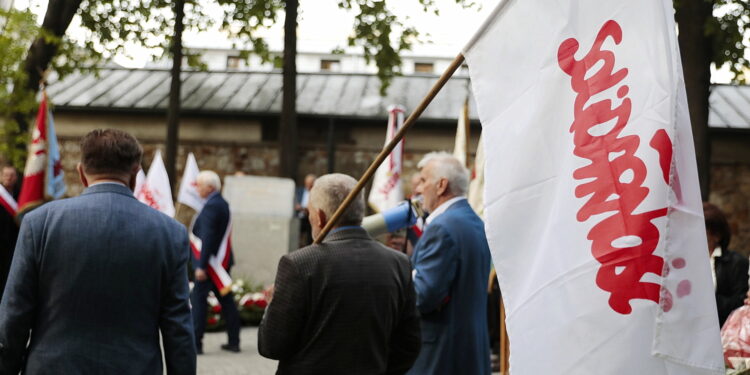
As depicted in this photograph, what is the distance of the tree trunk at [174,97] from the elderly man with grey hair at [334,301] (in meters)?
14.5

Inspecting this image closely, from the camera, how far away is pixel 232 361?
10234mm

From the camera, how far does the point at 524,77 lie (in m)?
3.33

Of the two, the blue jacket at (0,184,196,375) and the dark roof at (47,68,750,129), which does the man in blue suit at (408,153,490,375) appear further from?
the dark roof at (47,68,750,129)

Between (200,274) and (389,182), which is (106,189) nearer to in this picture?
(200,274)

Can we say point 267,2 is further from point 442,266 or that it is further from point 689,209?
point 689,209

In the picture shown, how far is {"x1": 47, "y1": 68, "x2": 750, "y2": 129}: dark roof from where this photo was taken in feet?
73.8

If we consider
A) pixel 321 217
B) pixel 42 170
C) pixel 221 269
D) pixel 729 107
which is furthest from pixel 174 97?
pixel 321 217

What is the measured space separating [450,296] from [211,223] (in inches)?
231

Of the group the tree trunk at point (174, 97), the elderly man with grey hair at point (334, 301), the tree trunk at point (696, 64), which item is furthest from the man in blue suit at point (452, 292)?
the tree trunk at point (174, 97)

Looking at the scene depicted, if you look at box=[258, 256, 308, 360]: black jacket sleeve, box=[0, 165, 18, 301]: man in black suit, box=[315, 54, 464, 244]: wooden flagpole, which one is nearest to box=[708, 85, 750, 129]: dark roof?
box=[0, 165, 18, 301]: man in black suit

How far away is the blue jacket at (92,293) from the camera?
12.2 ft

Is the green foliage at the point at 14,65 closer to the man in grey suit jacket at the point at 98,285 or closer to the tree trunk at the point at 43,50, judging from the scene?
the tree trunk at the point at 43,50

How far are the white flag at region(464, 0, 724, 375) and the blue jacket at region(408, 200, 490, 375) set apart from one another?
178cm

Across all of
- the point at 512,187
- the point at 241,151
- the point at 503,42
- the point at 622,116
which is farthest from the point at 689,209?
the point at 241,151
